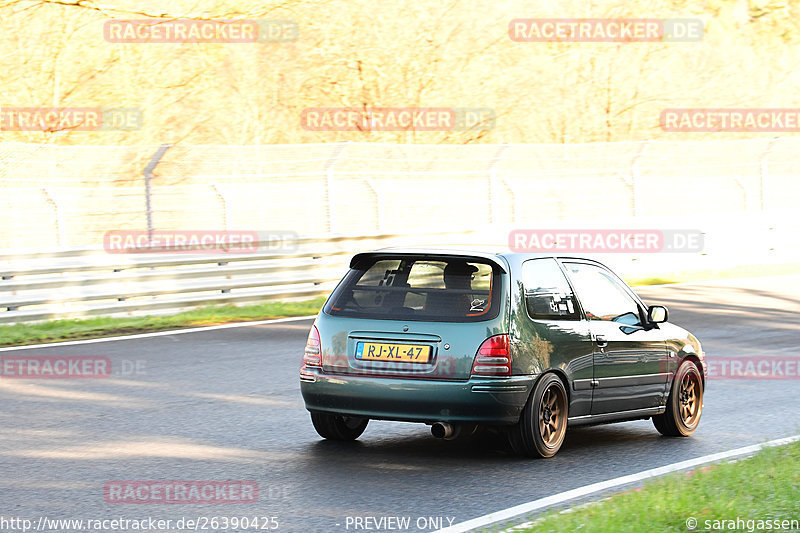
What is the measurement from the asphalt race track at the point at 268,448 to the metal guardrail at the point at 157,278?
2.19 meters

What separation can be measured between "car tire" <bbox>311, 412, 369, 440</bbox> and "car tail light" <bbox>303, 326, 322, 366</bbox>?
0.42m

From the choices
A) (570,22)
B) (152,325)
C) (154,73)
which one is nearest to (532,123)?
(570,22)

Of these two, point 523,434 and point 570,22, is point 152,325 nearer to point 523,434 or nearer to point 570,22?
point 523,434

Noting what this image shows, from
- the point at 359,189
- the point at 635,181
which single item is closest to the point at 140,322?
the point at 635,181

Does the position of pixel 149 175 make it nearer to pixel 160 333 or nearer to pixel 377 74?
pixel 160 333

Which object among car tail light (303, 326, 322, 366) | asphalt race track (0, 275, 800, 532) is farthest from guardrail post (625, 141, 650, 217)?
car tail light (303, 326, 322, 366)

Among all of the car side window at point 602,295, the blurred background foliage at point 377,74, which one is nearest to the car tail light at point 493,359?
the car side window at point 602,295

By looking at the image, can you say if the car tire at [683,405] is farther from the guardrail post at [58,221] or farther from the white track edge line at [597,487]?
the guardrail post at [58,221]

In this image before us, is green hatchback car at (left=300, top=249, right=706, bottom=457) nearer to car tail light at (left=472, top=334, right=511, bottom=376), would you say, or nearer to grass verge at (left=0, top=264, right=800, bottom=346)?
car tail light at (left=472, top=334, right=511, bottom=376)

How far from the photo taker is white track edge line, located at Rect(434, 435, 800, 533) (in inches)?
233

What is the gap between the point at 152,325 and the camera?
48.9ft

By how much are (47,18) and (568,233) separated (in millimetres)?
16569

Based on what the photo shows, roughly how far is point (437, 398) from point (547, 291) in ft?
3.95

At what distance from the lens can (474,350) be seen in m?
7.28
